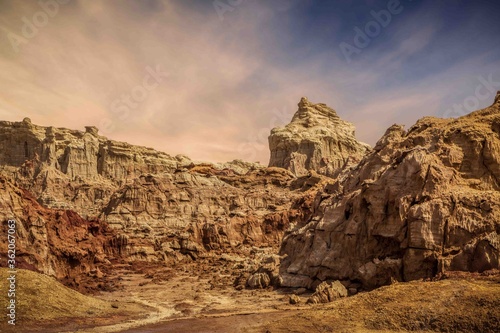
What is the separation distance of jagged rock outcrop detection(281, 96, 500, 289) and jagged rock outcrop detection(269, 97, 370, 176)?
203 ft

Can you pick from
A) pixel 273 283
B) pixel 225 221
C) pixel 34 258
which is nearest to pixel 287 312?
pixel 273 283

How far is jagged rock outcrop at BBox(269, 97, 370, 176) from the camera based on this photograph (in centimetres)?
9788

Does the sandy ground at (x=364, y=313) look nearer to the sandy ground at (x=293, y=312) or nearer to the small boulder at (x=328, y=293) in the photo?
the sandy ground at (x=293, y=312)

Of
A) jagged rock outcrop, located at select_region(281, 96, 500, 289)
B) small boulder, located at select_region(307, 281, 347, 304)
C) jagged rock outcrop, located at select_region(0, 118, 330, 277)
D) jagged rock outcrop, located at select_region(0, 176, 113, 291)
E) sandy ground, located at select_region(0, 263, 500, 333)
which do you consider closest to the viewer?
sandy ground, located at select_region(0, 263, 500, 333)

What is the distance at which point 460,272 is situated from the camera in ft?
59.9

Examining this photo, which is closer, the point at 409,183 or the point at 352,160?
→ the point at 409,183

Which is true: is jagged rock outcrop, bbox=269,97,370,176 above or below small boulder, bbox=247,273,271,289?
above

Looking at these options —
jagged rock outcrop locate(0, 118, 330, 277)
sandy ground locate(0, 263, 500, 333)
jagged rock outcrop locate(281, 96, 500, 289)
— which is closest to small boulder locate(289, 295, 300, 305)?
sandy ground locate(0, 263, 500, 333)

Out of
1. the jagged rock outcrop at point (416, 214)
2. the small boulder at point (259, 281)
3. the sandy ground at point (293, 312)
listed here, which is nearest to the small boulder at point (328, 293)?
the sandy ground at point (293, 312)

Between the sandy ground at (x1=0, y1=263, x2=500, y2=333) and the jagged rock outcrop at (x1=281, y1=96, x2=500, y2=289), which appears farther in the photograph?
the jagged rock outcrop at (x1=281, y1=96, x2=500, y2=289)

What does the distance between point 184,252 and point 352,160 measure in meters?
26.4

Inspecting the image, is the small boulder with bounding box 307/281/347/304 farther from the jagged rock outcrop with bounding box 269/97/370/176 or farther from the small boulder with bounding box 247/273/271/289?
the jagged rock outcrop with bounding box 269/97/370/176

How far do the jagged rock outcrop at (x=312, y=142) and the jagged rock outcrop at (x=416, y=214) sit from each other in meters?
62.0

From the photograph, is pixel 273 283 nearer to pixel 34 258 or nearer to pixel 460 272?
pixel 460 272
